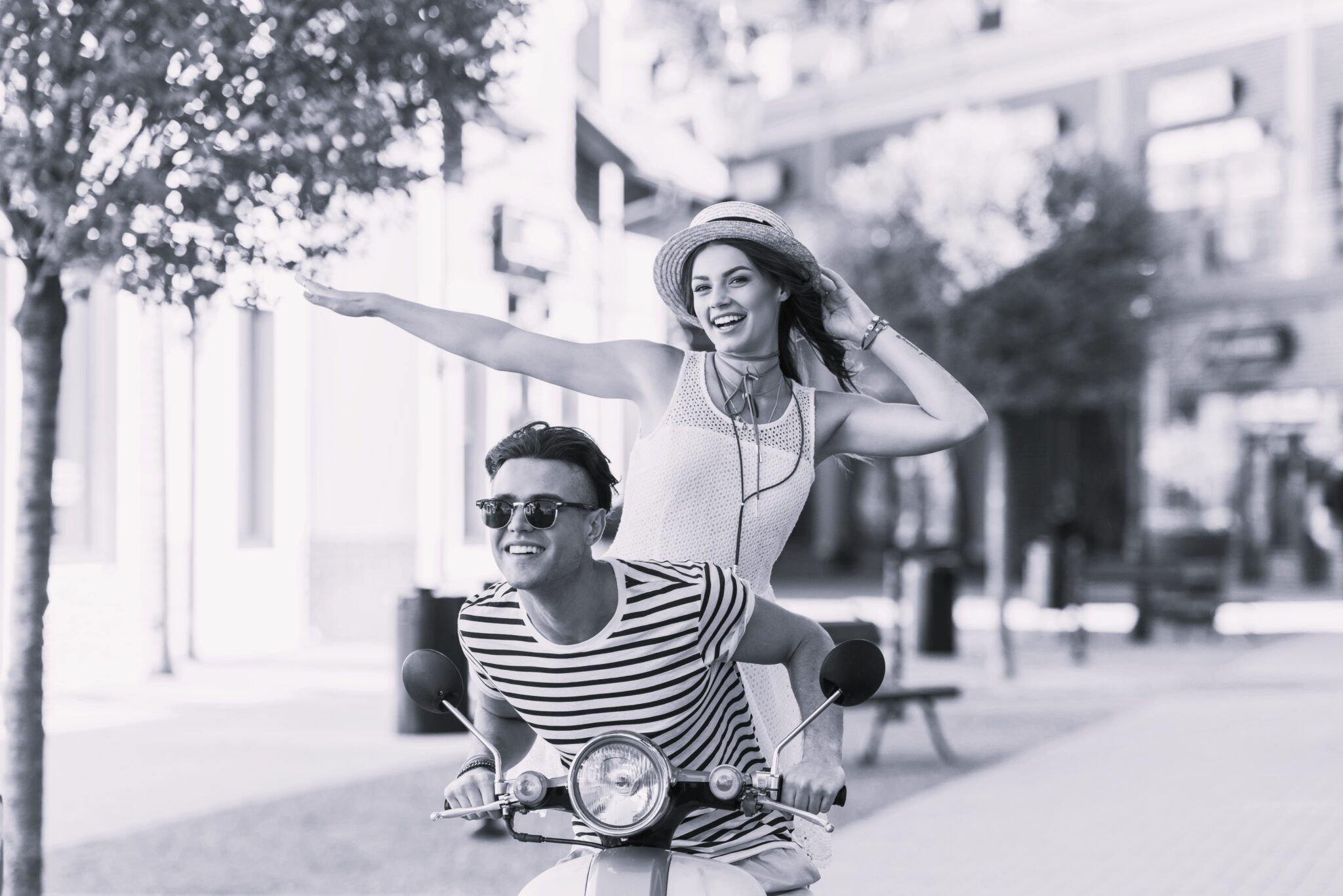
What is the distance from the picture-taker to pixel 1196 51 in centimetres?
2686

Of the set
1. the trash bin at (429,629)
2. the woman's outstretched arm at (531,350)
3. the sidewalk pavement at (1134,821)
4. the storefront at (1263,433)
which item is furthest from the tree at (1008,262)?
the woman's outstretched arm at (531,350)

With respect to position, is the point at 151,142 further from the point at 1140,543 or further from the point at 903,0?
the point at 1140,543

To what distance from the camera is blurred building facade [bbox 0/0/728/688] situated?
1209 centimetres

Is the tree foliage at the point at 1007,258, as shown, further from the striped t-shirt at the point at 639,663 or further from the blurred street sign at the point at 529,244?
the striped t-shirt at the point at 639,663

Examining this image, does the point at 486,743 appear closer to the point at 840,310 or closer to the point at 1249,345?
the point at 840,310

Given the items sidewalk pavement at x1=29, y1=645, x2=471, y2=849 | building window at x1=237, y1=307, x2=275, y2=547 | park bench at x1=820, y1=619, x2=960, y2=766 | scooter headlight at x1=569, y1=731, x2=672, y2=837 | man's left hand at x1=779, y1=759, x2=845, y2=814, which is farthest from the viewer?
building window at x1=237, y1=307, x2=275, y2=547

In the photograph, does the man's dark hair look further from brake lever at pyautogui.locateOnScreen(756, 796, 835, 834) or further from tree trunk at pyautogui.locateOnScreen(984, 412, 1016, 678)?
tree trunk at pyautogui.locateOnScreen(984, 412, 1016, 678)

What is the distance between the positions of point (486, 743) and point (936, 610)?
12588 millimetres

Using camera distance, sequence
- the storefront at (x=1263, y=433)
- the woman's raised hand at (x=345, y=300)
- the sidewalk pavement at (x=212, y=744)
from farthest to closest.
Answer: the storefront at (x=1263, y=433), the sidewalk pavement at (x=212, y=744), the woman's raised hand at (x=345, y=300)

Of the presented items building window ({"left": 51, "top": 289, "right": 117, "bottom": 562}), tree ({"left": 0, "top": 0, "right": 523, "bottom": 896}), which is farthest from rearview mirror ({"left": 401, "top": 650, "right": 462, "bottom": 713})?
building window ({"left": 51, "top": 289, "right": 117, "bottom": 562})

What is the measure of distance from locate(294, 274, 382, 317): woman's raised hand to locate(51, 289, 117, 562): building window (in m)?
9.84

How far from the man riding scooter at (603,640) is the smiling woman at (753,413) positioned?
218mm

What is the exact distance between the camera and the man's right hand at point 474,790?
2451 millimetres

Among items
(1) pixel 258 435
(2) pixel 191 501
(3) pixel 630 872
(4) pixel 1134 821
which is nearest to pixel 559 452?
(3) pixel 630 872
